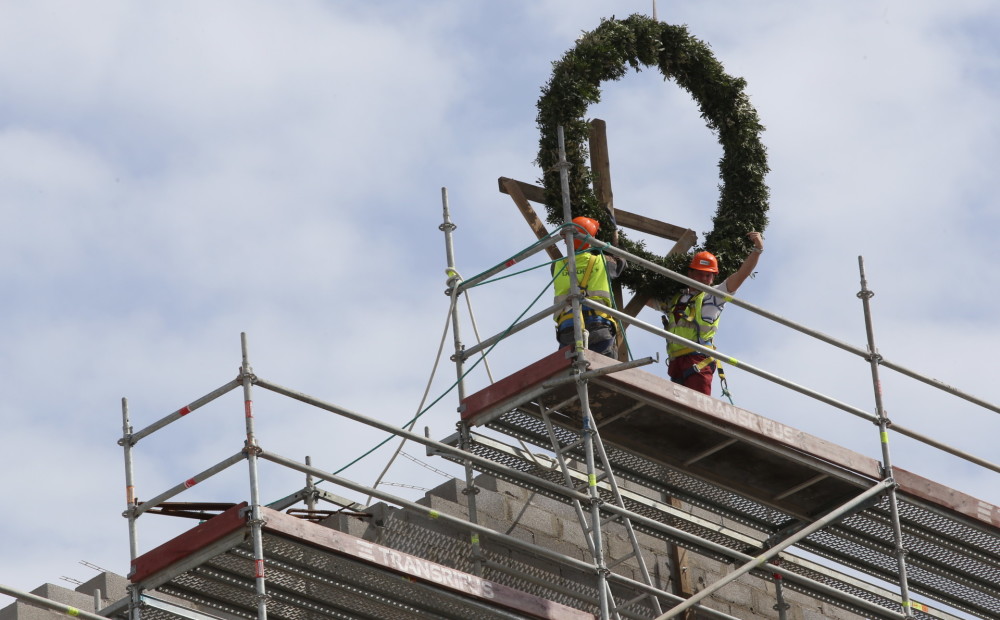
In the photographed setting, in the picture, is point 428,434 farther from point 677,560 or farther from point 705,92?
point 705,92

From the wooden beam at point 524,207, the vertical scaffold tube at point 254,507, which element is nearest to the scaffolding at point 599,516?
the vertical scaffold tube at point 254,507

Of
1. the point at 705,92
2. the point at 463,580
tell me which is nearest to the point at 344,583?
the point at 463,580

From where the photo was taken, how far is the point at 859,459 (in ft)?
52.5

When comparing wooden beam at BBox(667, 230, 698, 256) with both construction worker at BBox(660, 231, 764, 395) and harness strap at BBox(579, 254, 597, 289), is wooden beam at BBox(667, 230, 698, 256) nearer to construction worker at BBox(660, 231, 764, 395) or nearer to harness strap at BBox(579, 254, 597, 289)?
construction worker at BBox(660, 231, 764, 395)

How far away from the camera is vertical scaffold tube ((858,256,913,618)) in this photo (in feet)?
52.4

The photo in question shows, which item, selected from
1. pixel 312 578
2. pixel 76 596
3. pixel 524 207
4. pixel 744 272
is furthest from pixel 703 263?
pixel 76 596

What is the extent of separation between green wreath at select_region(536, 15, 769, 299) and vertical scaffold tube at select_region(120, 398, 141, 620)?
4.51 meters

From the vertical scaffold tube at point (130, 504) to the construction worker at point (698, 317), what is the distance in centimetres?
453

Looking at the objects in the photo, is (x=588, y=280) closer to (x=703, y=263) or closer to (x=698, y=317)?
(x=698, y=317)

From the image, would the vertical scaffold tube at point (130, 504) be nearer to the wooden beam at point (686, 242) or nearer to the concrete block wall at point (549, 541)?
the concrete block wall at point (549, 541)

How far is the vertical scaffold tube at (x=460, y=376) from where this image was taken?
15096 millimetres

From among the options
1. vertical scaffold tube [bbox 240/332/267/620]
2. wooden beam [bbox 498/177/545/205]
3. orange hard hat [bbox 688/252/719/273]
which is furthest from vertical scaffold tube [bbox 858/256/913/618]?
vertical scaffold tube [bbox 240/332/267/620]

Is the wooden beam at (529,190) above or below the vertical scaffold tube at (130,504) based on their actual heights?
above

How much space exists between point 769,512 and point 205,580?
15.8 ft
